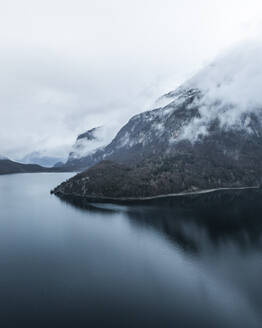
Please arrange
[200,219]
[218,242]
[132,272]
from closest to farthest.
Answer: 1. [132,272]
2. [218,242]
3. [200,219]

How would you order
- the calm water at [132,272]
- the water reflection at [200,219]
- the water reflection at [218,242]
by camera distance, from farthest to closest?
the water reflection at [200,219] < the water reflection at [218,242] < the calm water at [132,272]

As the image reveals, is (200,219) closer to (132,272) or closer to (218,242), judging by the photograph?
(218,242)

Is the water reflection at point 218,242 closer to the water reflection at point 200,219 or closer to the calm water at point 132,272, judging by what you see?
the water reflection at point 200,219

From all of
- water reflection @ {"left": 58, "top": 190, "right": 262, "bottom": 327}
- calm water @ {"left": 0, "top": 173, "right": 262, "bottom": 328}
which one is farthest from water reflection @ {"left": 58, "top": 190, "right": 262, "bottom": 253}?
calm water @ {"left": 0, "top": 173, "right": 262, "bottom": 328}

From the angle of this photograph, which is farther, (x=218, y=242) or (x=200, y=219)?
(x=200, y=219)

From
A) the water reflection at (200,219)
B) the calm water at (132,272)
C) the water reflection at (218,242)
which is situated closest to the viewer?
the calm water at (132,272)

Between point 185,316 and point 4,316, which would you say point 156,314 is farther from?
point 4,316

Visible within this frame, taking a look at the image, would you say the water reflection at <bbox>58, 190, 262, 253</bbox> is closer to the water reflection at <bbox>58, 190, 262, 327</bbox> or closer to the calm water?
the water reflection at <bbox>58, 190, 262, 327</bbox>

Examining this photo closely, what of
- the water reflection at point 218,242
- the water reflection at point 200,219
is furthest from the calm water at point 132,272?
the water reflection at point 200,219

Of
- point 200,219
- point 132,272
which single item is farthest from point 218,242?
point 132,272
